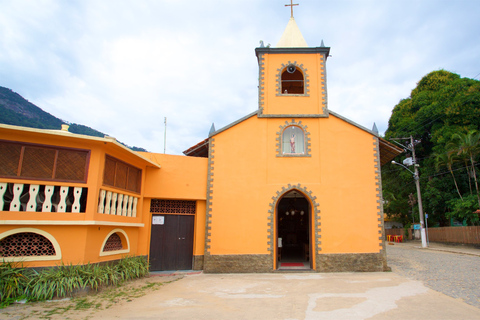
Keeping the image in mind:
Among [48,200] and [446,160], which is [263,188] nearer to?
[48,200]

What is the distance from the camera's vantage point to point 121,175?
411 inches

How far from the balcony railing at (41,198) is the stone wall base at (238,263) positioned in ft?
16.1

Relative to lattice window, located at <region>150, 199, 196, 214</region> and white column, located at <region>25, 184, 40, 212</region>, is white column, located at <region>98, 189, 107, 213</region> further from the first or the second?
lattice window, located at <region>150, 199, 196, 214</region>

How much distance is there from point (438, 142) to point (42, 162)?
86.1 ft

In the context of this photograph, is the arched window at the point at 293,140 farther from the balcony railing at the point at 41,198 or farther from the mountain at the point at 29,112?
the mountain at the point at 29,112

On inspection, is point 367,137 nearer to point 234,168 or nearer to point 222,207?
point 234,168

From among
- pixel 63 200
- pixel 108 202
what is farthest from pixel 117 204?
pixel 63 200

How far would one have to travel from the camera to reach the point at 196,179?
12484 millimetres

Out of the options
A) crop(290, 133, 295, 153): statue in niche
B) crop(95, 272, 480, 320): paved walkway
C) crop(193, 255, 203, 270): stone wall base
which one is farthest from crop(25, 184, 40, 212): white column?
crop(290, 133, 295, 153): statue in niche

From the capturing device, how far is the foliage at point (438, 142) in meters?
24.1

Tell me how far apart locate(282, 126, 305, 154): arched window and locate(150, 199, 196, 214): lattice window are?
4143 millimetres

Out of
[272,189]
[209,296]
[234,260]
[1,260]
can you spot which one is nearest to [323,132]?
[272,189]

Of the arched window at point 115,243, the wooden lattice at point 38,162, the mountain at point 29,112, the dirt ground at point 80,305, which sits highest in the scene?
the mountain at point 29,112

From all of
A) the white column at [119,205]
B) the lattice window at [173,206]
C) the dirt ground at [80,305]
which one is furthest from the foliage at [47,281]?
the lattice window at [173,206]
